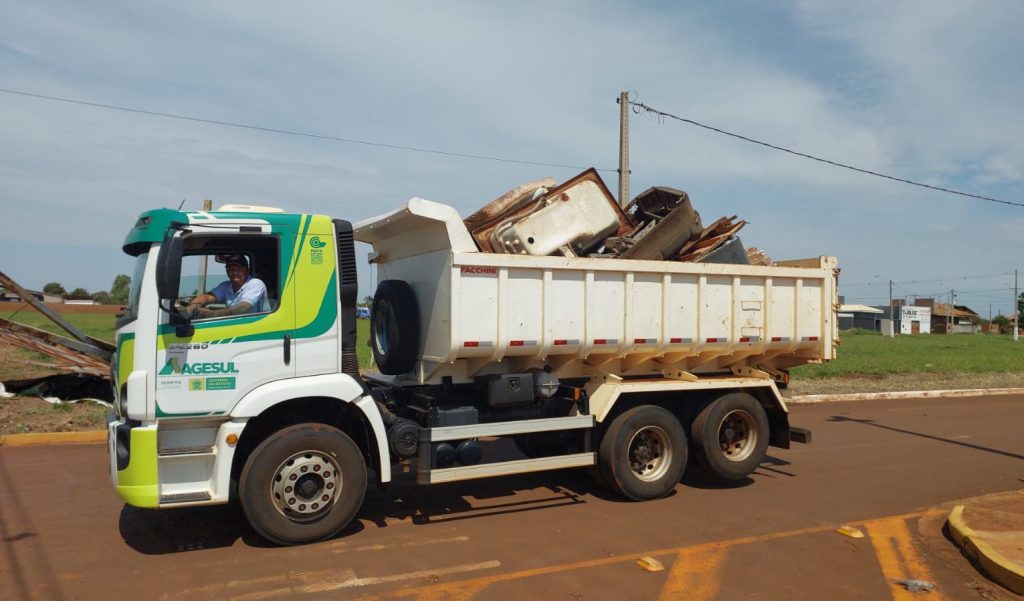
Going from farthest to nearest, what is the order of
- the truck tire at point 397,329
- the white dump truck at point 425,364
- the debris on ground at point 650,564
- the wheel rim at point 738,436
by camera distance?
the wheel rim at point 738,436 → the truck tire at point 397,329 → the white dump truck at point 425,364 → the debris on ground at point 650,564

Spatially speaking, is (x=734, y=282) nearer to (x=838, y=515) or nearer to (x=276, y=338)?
(x=838, y=515)

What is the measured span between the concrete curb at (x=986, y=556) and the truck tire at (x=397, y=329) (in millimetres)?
4871

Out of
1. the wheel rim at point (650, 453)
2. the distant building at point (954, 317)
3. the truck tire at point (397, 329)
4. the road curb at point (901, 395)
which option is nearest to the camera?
the truck tire at point (397, 329)

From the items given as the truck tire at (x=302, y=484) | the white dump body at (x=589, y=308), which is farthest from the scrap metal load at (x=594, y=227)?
the truck tire at (x=302, y=484)

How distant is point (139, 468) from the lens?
554 centimetres

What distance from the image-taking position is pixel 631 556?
5816 mm

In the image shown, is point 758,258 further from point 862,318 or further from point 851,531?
point 862,318

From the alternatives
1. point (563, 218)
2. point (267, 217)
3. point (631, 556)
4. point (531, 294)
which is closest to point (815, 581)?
point (631, 556)

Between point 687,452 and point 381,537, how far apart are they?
11.1 feet

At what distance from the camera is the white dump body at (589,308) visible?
6.66 m

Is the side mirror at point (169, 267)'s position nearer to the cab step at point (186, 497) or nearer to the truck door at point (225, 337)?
the truck door at point (225, 337)

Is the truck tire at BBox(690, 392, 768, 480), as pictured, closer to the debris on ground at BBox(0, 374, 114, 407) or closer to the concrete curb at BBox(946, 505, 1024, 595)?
the concrete curb at BBox(946, 505, 1024, 595)

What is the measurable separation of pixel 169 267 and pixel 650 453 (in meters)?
4.87

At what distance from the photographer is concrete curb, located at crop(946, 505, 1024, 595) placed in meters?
5.18
